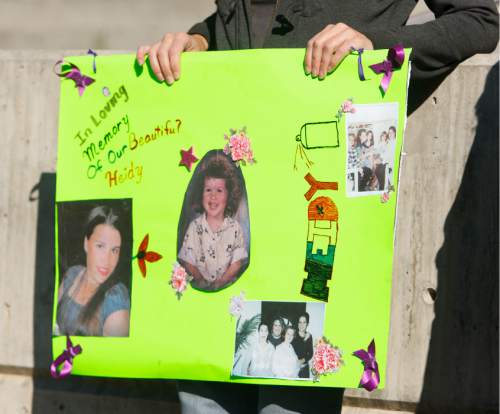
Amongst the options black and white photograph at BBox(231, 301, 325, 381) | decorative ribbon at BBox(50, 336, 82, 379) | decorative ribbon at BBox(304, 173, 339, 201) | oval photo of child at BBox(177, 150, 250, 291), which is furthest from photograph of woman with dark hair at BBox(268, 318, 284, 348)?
decorative ribbon at BBox(50, 336, 82, 379)

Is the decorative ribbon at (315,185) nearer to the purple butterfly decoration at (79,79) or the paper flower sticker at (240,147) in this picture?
the paper flower sticker at (240,147)

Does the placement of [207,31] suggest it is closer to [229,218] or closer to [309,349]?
[229,218]

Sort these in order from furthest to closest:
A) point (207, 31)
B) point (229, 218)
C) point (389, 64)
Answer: point (207, 31) → point (229, 218) → point (389, 64)

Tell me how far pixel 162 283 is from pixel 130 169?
290mm

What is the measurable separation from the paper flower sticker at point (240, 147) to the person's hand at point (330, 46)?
0.72 feet

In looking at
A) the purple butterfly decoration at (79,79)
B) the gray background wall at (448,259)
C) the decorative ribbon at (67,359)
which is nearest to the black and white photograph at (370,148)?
the gray background wall at (448,259)

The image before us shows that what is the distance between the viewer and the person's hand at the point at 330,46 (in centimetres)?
207

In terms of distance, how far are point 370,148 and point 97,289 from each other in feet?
2.48

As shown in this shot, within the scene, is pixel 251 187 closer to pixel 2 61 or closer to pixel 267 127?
pixel 267 127

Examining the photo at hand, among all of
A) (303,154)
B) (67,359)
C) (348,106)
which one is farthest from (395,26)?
(67,359)

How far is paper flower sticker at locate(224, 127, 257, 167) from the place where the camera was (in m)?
2.15

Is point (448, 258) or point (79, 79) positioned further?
point (448, 258)

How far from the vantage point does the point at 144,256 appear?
226 cm

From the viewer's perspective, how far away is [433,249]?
259 cm
